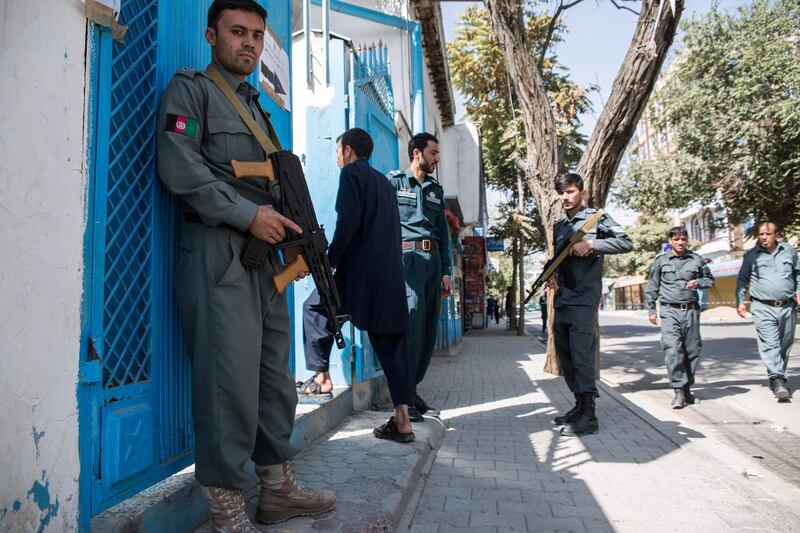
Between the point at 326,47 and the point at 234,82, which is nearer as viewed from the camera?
the point at 234,82

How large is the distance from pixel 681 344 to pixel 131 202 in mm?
5906

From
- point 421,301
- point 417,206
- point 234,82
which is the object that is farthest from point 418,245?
point 234,82

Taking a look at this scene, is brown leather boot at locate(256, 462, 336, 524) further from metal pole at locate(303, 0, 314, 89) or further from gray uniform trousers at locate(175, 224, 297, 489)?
metal pole at locate(303, 0, 314, 89)

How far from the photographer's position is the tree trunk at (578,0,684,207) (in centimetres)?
683

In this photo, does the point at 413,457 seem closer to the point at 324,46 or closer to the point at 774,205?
the point at 324,46

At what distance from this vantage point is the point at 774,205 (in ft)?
47.8

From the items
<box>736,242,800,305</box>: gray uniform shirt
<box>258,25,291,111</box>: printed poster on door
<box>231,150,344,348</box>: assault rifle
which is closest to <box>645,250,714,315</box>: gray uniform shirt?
<box>736,242,800,305</box>: gray uniform shirt

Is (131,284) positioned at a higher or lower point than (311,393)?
higher

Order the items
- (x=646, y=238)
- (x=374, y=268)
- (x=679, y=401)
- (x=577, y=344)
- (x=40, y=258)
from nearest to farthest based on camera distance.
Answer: (x=40, y=258) < (x=374, y=268) < (x=577, y=344) < (x=679, y=401) < (x=646, y=238)

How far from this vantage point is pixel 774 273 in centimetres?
630

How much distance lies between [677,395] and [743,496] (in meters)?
3.02

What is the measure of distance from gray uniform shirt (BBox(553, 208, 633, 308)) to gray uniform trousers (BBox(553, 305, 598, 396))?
0.25ft

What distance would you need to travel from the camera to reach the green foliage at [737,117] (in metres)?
13.7

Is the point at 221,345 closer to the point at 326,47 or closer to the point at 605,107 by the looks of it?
the point at 326,47
